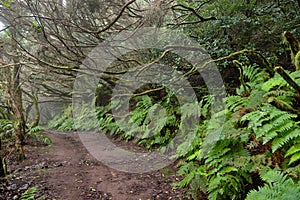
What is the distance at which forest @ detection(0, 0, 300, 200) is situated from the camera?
298 cm

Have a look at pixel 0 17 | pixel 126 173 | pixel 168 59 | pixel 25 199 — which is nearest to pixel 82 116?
pixel 0 17

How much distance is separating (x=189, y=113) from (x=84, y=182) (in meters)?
2.84

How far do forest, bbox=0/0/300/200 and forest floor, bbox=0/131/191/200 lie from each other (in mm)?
22

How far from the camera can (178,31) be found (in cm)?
664

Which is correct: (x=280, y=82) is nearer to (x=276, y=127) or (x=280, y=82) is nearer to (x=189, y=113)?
(x=276, y=127)

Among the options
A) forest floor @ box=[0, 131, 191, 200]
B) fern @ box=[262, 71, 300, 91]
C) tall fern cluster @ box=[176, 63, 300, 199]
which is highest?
fern @ box=[262, 71, 300, 91]

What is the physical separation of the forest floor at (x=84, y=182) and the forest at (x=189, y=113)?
0.02 meters

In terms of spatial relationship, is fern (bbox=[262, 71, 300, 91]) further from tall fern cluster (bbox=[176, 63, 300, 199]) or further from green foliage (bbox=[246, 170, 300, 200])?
green foliage (bbox=[246, 170, 300, 200])

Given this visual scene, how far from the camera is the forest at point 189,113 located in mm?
2984

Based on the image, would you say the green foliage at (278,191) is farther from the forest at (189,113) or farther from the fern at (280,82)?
the fern at (280,82)

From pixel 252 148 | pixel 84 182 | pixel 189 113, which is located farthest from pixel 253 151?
pixel 84 182

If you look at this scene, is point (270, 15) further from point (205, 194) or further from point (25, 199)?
point (25, 199)

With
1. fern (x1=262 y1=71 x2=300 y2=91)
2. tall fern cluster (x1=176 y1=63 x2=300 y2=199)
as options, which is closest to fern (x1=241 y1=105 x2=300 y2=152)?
tall fern cluster (x1=176 y1=63 x2=300 y2=199)

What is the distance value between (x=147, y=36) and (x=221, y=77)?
9.23 ft
